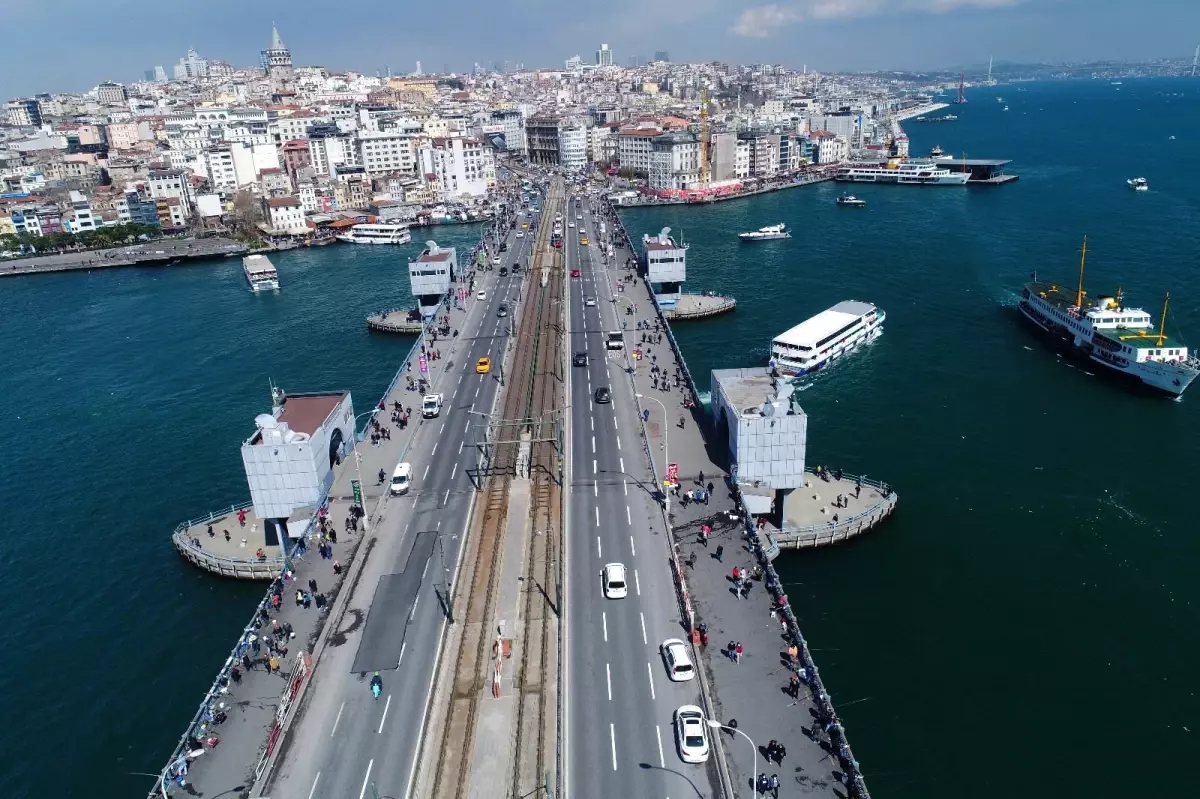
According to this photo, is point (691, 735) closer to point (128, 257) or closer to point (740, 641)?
point (740, 641)

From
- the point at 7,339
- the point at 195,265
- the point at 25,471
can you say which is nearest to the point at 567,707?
the point at 25,471

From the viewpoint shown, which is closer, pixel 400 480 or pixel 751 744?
pixel 751 744

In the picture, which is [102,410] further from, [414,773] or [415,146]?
[415,146]

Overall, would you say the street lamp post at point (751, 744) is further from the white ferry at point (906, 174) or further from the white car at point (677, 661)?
the white ferry at point (906, 174)

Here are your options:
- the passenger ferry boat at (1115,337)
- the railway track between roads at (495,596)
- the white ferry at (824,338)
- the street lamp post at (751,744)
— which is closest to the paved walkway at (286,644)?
the railway track between roads at (495,596)

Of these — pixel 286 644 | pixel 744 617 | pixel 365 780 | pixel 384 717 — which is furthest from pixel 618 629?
pixel 286 644

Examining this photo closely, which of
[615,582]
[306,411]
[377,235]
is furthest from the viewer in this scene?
[377,235]

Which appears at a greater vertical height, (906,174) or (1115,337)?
(906,174)
